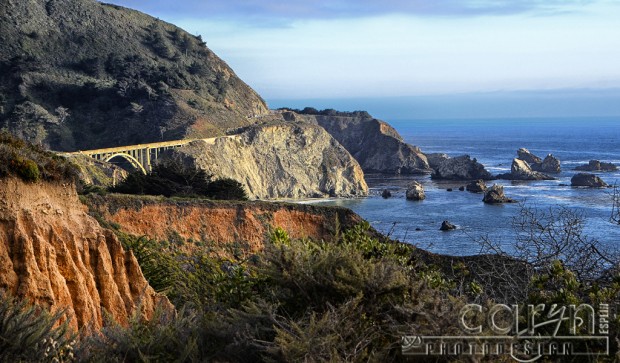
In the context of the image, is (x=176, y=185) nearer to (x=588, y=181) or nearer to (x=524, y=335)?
(x=524, y=335)

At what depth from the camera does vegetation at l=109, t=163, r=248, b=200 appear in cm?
4072

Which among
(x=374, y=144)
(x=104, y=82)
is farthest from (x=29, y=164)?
(x=374, y=144)

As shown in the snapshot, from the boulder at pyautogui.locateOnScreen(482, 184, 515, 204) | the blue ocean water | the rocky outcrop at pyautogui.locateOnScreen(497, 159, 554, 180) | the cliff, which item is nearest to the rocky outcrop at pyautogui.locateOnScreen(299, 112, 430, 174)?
the cliff

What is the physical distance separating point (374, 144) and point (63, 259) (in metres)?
138

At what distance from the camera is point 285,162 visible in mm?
109625

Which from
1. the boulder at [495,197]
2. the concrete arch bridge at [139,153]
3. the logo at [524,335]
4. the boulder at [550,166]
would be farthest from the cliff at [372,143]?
the logo at [524,335]

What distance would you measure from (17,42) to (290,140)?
127 feet

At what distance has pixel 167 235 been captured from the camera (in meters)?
31.2

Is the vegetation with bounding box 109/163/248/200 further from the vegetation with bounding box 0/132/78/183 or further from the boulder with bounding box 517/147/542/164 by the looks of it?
the boulder with bounding box 517/147/542/164

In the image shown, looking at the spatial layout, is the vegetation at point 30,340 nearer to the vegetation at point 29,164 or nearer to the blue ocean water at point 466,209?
the vegetation at point 29,164

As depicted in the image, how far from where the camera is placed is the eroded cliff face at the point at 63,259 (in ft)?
44.1

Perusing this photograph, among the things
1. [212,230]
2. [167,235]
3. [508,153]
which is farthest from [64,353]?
[508,153]

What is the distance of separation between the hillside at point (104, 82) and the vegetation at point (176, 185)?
49.1m

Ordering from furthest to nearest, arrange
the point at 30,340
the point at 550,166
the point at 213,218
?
the point at 550,166 < the point at 213,218 < the point at 30,340
